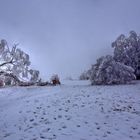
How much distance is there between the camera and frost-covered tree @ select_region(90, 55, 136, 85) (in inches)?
1029

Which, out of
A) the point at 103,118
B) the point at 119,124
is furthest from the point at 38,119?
the point at 119,124

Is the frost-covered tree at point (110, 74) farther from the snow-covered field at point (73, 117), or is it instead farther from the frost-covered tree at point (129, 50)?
the snow-covered field at point (73, 117)

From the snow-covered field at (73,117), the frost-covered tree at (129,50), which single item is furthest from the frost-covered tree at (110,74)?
the snow-covered field at (73,117)

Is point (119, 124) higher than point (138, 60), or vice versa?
point (138, 60)

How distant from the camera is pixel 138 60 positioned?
31594 mm

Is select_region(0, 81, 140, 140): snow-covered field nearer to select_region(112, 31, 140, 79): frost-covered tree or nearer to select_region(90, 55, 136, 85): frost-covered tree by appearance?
select_region(90, 55, 136, 85): frost-covered tree

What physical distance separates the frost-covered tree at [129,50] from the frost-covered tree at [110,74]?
479 cm

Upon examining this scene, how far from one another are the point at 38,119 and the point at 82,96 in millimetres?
5791

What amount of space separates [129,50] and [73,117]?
816 inches

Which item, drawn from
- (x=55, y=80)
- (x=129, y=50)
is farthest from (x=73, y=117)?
(x=129, y=50)

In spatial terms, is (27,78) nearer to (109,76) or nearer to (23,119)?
(109,76)

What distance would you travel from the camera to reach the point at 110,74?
26.3m

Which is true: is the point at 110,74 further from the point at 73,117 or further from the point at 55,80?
the point at 73,117

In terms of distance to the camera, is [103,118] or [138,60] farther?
[138,60]
